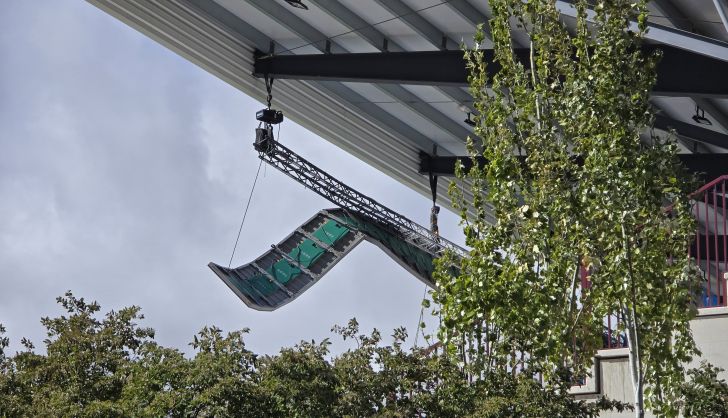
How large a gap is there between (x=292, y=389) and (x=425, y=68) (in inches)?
475

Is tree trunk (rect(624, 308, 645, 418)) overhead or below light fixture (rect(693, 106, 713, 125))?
below

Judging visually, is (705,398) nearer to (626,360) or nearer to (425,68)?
(626,360)

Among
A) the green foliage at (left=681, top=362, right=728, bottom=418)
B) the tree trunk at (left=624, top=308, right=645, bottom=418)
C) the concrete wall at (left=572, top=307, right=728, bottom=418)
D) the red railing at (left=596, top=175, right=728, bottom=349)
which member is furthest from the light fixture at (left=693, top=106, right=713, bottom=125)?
the tree trunk at (left=624, top=308, right=645, bottom=418)

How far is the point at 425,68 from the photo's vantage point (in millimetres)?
22031

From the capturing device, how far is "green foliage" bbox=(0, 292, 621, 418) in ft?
35.4

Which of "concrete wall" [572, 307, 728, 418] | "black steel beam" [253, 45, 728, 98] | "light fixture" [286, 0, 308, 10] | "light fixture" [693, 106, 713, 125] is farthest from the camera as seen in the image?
"light fixture" [693, 106, 713, 125]

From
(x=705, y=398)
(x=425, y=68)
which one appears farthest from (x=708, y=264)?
(x=425, y=68)

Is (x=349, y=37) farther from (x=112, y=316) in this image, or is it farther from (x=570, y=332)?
(x=570, y=332)

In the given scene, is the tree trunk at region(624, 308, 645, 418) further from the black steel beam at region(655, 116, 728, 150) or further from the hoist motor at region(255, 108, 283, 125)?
the hoist motor at region(255, 108, 283, 125)

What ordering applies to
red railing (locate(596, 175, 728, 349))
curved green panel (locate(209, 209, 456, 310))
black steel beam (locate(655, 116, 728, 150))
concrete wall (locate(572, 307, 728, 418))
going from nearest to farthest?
1. concrete wall (locate(572, 307, 728, 418))
2. red railing (locate(596, 175, 728, 349))
3. black steel beam (locate(655, 116, 728, 150))
4. curved green panel (locate(209, 209, 456, 310))

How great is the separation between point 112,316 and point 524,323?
4793 mm

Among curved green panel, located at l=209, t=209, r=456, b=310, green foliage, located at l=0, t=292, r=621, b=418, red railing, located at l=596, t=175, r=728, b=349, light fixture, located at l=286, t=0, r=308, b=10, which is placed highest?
light fixture, located at l=286, t=0, r=308, b=10

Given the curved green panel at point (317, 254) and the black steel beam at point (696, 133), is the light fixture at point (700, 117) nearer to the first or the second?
the black steel beam at point (696, 133)

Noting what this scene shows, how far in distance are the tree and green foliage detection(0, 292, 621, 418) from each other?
1.04ft
